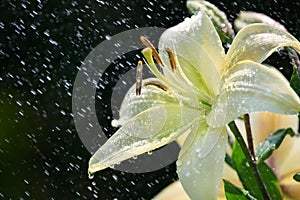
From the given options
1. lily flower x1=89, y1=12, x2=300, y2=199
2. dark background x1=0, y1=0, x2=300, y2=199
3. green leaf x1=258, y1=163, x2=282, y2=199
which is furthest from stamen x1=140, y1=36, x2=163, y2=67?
dark background x1=0, y1=0, x2=300, y2=199

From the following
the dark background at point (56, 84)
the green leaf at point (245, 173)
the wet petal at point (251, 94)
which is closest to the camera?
the wet petal at point (251, 94)

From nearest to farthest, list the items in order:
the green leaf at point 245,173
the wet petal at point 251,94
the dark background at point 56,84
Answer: the wet petal at point 251,94 < the green leaf at point 245,173 < the dark background at point 56,84

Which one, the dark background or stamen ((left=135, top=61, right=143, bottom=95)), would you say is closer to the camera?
stamen ((left=135, top=61, right=143, bottom=95))

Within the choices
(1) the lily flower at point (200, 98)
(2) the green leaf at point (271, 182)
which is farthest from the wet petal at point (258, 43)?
(2) the green leaf at point (271, 182)

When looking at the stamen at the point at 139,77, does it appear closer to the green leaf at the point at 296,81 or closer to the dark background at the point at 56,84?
the green leaf at the point at 296,81

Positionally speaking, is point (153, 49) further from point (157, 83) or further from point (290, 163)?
point (290, 163)

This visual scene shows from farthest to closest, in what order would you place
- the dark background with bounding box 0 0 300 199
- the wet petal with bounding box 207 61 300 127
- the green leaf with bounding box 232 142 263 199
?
the dark background with bounding box 0 0 300 199
the green leaf with bounding box 232 142 263 199
the wet petal with bounding box 207 61 300 127

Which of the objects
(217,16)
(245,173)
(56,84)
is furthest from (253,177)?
(56,84)

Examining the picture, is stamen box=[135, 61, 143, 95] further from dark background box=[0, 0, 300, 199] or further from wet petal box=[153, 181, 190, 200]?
dark background box=[0, 0, 300, 199]
